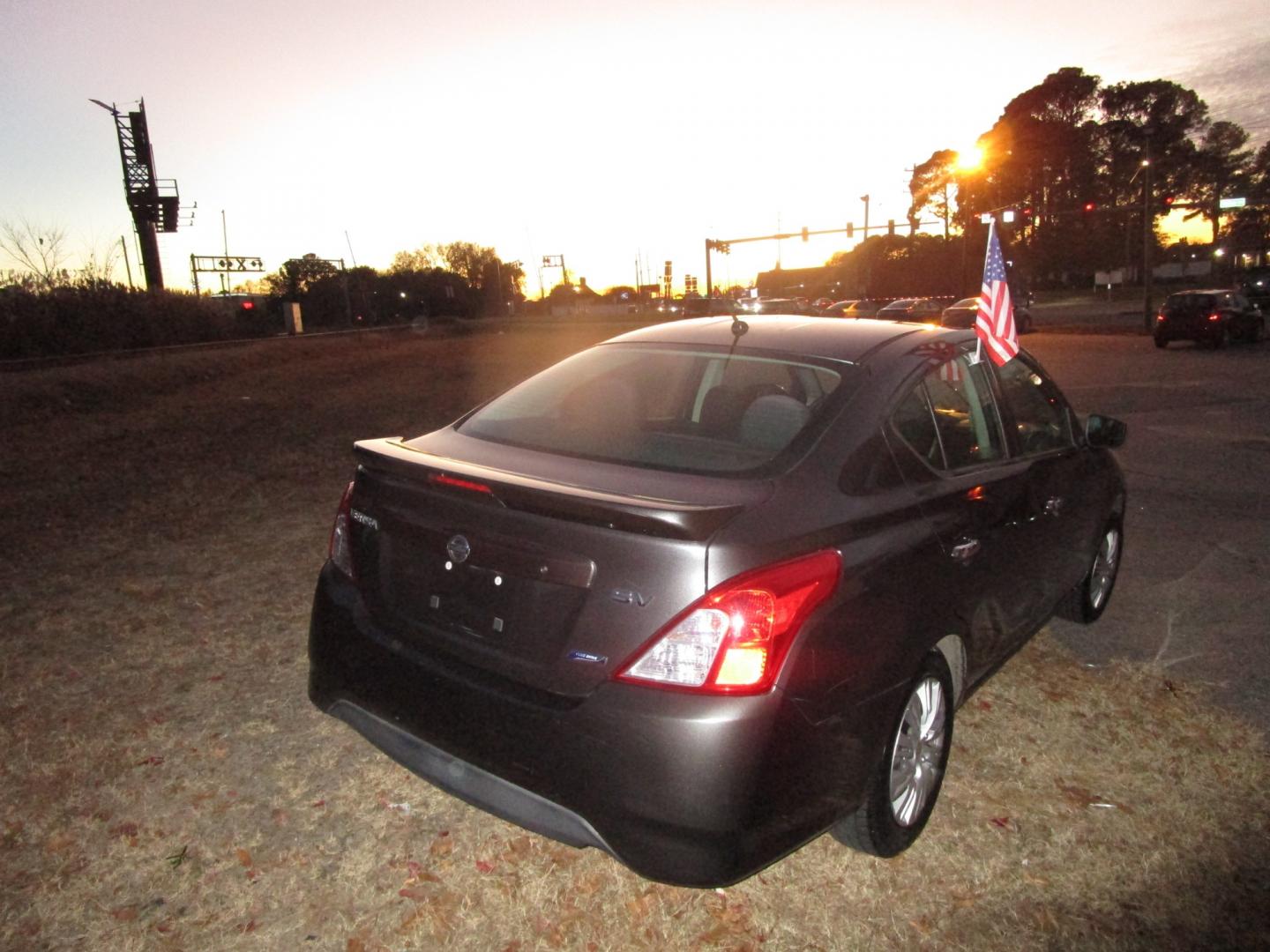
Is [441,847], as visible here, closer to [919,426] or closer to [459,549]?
[459,549]

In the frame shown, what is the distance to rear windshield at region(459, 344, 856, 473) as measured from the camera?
9.50ft

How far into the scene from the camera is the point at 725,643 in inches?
87.8

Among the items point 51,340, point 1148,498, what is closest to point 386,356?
point 51,340

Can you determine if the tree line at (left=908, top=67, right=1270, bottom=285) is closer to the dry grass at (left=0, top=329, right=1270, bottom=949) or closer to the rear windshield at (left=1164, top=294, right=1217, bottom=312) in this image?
the rear windshield at (left=1164, top=294, right=1217, bottom=312)

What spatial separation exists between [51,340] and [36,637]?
27.4 meters

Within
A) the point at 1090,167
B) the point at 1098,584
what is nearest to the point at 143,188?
the point at 1098,584

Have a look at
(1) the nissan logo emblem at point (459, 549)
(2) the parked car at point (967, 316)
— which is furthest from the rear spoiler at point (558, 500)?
(2) the parked car at point (967, 316)

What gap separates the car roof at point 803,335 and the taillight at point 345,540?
1.39 metres

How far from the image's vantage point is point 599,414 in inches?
131

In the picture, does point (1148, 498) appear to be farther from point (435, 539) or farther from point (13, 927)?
point (13, 927)

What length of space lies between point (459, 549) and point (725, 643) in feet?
2.58

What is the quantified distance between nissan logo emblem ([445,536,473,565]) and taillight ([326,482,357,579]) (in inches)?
19.6

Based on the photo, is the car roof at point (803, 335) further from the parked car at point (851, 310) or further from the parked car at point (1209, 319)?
the parked car at point (851, 310)

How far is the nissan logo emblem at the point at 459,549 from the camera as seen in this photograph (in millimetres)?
2523
